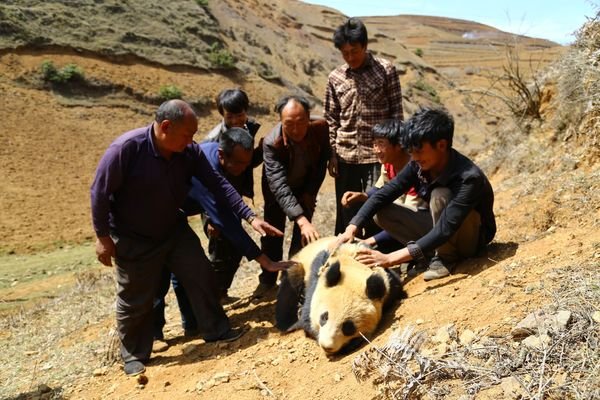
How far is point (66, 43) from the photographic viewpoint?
68.2 ft

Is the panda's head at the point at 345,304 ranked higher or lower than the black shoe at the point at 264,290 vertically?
higher

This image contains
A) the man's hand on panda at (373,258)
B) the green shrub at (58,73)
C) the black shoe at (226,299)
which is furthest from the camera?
the green shrub at (58,73)

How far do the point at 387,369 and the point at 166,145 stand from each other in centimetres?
219

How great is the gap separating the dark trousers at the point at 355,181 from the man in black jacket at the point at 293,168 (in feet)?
0.88

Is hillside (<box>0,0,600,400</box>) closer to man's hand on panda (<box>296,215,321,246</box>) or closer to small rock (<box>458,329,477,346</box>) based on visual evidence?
small rock (<box>458,329,477,346</box>)

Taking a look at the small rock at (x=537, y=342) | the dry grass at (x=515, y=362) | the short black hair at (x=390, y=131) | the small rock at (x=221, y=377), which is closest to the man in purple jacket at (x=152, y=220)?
the small rock at (x=221, y=377)

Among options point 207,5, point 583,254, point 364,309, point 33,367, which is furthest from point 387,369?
point 207,5

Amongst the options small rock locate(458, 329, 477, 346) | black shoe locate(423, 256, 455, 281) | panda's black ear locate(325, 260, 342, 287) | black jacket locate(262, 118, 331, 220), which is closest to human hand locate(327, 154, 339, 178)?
black jacket locate(262, 118, 331, 220)

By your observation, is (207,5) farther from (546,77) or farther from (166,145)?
(166,145)

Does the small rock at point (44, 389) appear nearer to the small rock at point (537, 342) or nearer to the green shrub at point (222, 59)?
the small rock at point (537, 342)

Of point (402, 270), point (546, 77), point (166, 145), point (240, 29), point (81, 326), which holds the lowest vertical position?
point (81, 326)

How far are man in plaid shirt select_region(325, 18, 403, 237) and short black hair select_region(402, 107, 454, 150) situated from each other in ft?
4.81

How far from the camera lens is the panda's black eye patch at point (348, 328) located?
3623 millimetres

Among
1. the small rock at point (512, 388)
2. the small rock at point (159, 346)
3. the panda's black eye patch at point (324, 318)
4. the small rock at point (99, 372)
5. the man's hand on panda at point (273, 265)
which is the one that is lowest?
the small rock at point (99, 372)
